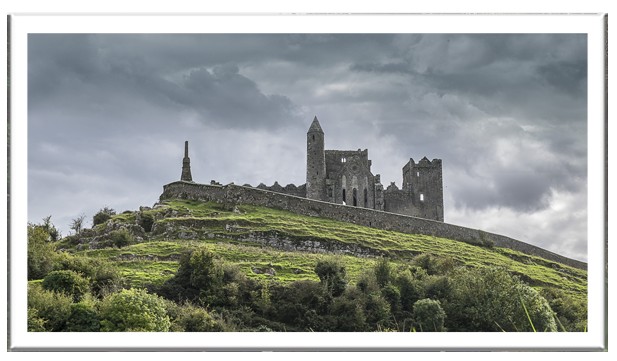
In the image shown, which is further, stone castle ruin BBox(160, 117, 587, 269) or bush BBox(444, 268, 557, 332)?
stone castle ruin BBox(160, 117, 587, 269)

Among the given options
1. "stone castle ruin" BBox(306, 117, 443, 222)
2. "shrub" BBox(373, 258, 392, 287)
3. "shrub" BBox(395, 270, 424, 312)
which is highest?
"stone castle ruin" BBox(306, 117, 443, 222)

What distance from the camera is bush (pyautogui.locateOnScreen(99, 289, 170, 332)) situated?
31391 mm

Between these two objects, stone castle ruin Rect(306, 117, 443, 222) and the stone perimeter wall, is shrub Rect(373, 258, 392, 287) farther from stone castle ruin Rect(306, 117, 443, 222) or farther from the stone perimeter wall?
stone castle ruin Rect(306, 117, 443, 222)

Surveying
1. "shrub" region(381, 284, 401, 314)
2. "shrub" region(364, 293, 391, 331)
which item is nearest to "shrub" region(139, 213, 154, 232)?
"shrub" region(381, 284, 401, 314)

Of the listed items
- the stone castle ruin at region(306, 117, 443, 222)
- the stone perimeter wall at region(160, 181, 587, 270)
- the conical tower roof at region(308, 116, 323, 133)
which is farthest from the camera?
the conical tower roof at region(308, 116, 323, 133)

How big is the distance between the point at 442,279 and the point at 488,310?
5.84 metres

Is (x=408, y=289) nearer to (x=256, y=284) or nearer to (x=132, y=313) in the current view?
(x=256, y=284)

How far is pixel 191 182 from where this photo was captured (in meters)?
68.4

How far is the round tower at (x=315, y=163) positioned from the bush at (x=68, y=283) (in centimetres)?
4354

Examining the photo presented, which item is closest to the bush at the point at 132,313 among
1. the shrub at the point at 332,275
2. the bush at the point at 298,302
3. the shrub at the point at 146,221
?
the bush at the point at 298,302

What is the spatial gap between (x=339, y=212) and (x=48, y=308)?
40.3m

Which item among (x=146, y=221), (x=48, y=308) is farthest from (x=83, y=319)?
(x=146, y=221)
